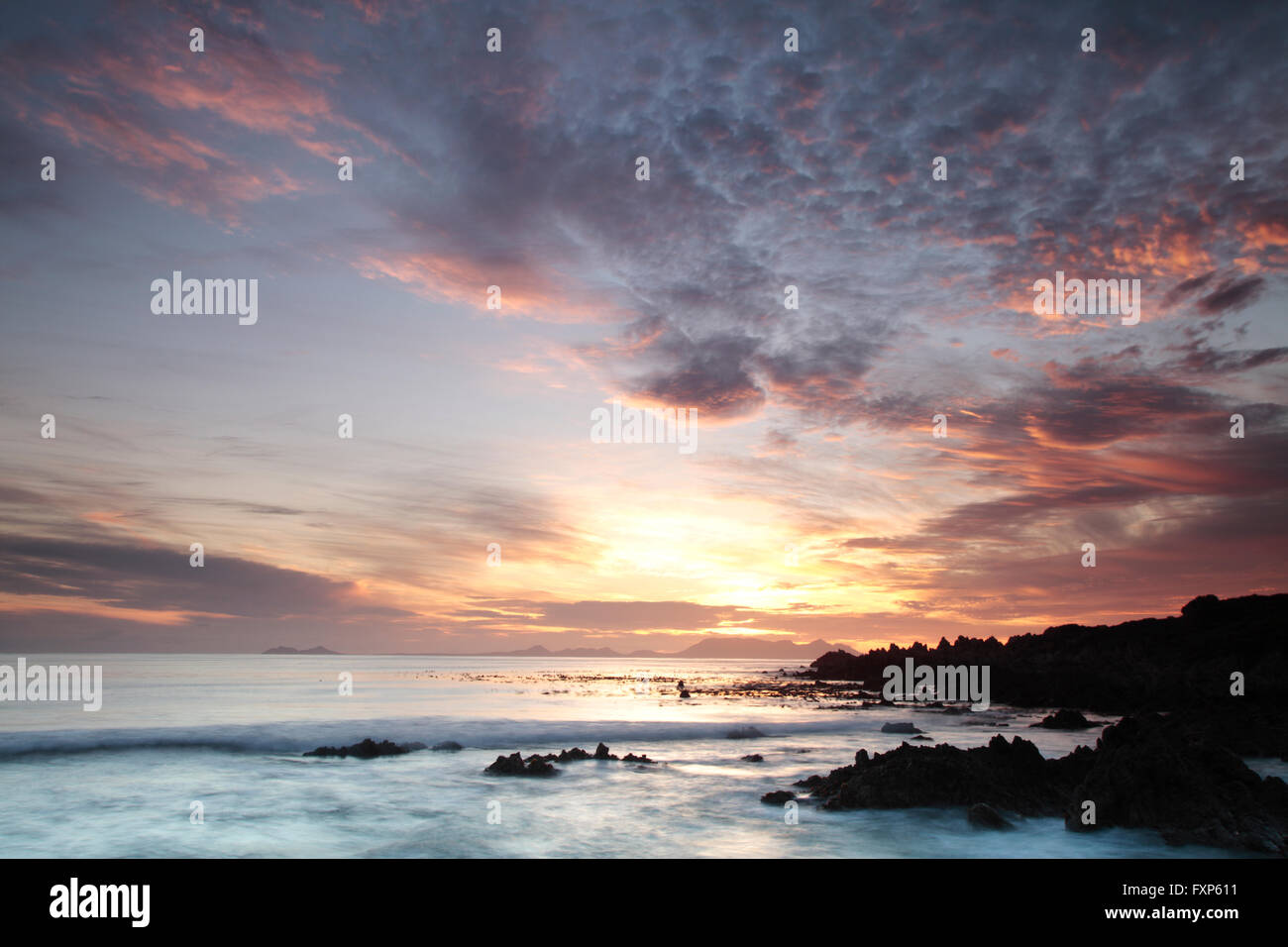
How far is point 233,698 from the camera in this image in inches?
2045

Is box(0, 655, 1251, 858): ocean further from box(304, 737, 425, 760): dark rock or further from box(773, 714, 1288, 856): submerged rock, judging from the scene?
box(304, 737, 425, 760): dark rock

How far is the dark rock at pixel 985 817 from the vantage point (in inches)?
591

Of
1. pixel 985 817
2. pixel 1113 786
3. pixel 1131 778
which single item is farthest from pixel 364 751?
pixel 1131 778

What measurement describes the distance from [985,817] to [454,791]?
1479cm

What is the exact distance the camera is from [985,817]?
595 inches

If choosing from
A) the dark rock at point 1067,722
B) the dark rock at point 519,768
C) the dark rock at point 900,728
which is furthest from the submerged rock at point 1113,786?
the dark rock at point 1067,722

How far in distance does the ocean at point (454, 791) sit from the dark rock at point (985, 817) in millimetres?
207

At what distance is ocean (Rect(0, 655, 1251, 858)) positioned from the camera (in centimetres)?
1483

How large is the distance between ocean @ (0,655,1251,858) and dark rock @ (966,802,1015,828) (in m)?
0.21

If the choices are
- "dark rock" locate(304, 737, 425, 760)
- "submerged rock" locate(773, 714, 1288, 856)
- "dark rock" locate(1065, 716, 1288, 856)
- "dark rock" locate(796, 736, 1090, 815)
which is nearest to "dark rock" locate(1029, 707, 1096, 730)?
"submerged rock" locate(773, 714, 1288, 856)

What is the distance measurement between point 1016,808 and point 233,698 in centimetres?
5468
